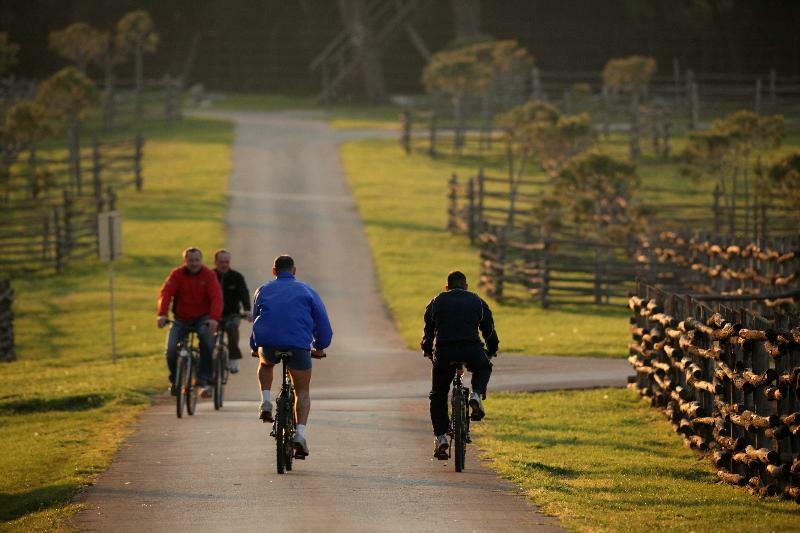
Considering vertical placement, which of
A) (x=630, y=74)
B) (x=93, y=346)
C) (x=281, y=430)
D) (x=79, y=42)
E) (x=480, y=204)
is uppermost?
(x=79, y=42)

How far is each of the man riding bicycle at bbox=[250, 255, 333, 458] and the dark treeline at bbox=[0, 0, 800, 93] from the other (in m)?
63.0

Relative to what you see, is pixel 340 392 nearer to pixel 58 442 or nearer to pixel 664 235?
pixel 58 442

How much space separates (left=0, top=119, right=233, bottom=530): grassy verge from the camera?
53.7 ft

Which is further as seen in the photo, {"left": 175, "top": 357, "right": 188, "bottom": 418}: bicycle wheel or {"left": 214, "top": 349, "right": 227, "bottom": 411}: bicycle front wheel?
{"left": 214, "top": 349, "right": 227, "bottom": 411}: bicycle front wheel

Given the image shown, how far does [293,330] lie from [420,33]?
67870 millimetres

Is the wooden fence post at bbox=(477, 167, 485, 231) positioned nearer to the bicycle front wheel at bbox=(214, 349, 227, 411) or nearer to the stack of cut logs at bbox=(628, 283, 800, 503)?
the stack of cut logs at bbox=(628, 283, 800, 503)

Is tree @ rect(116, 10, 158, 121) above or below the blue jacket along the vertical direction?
above

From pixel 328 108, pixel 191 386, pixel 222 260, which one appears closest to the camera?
pixel 191 386

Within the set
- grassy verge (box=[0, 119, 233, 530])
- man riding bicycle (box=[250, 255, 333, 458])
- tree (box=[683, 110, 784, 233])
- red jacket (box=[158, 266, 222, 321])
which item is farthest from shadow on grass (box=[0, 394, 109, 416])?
tree (box=[683, 110, 784, 233])

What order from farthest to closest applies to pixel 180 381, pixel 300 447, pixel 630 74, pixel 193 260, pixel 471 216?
pixel 630 74 < pixel 471 216 < pixel 180 381 < pixel 193 260 < pixel 300 447

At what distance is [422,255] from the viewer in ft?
147

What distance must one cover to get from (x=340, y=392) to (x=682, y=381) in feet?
20.6

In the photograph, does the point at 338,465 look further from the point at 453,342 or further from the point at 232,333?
→ the point at 232,333

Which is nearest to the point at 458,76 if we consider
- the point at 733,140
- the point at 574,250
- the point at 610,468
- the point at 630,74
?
the point at 630,74
